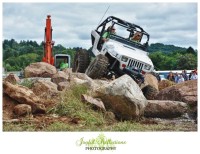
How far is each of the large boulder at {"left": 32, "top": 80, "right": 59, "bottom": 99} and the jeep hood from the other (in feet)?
17.5

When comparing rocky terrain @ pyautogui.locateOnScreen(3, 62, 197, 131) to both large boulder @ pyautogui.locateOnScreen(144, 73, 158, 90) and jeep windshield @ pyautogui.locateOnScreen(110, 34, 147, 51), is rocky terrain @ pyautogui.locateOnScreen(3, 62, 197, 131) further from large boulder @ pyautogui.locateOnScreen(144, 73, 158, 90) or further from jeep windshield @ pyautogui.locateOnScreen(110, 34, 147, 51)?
jeep windshield @ pyautogui.locateOnScreen(110, 34, 147, 51)

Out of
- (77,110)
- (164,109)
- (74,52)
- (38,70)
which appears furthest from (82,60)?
(77,110)

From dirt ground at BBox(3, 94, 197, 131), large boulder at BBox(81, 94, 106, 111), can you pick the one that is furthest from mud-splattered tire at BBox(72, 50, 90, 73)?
large boulder at BBox(81, 94, 106, 111)

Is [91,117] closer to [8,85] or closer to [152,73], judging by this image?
[8,85]

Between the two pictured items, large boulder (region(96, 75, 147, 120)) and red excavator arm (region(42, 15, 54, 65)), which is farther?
red excavator arm (region(42, 15, 54, 65))

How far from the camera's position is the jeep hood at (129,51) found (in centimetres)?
1794

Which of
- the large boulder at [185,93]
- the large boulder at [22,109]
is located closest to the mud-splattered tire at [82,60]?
the large boulder at [185,93]

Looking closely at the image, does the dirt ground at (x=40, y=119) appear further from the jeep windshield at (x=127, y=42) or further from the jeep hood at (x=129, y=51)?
the jeep windshield at (x=127, y=42)

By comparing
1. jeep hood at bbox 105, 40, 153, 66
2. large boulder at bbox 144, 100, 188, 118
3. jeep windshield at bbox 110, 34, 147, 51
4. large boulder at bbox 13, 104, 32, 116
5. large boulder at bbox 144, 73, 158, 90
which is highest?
jeep windshield at bbox 110, 34, 147, 51

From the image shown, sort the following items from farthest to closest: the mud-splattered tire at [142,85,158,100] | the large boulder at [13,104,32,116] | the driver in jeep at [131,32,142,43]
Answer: the driver in jeep at [131,32,142,43] → the mud-splattered tire at [142,85,158,100] → the large boulder at [13,104,32,116]

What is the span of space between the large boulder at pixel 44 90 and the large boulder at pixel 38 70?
5550 millimetres

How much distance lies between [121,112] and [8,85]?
8.31ft

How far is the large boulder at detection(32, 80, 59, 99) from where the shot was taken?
12.4 m

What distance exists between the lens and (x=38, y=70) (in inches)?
744
